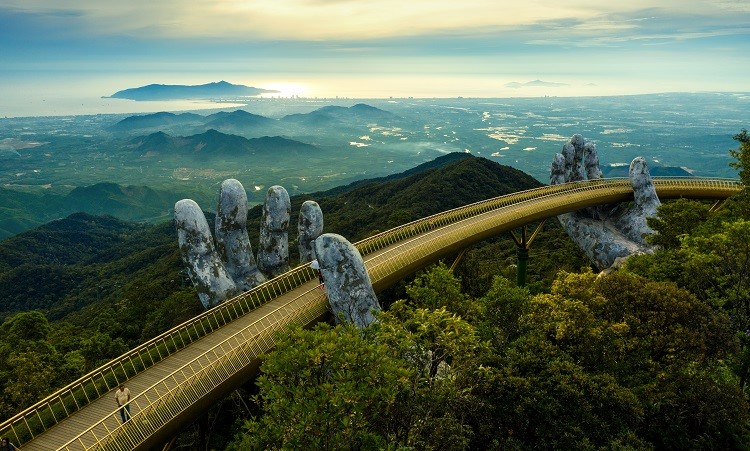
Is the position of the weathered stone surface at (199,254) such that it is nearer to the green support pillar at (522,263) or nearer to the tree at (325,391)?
the tree at (325,391)

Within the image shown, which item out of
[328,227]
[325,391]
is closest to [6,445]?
[325,391]

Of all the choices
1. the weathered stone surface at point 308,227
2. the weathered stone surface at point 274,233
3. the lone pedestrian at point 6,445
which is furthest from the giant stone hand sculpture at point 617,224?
the lone pedestrian at point 6,445

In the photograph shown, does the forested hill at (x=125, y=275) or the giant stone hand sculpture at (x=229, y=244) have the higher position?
the giant stone hand sculpture at (x=229, y=244)

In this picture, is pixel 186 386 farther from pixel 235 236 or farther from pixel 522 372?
pixel 235 236

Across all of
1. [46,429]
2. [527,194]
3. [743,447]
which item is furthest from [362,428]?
[527,194]

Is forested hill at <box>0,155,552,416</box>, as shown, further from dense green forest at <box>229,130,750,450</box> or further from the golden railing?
dense green forest at <box>229,130,750,450</box>

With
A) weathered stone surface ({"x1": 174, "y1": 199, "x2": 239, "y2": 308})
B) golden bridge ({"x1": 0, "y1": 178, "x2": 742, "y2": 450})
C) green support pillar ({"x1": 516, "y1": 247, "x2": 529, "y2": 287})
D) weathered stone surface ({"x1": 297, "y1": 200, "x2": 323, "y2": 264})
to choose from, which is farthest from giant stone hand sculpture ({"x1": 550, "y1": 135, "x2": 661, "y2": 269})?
weathered stone surface ({"x1": 174, "y1": 199, "x2": 239, "y2": 308})
